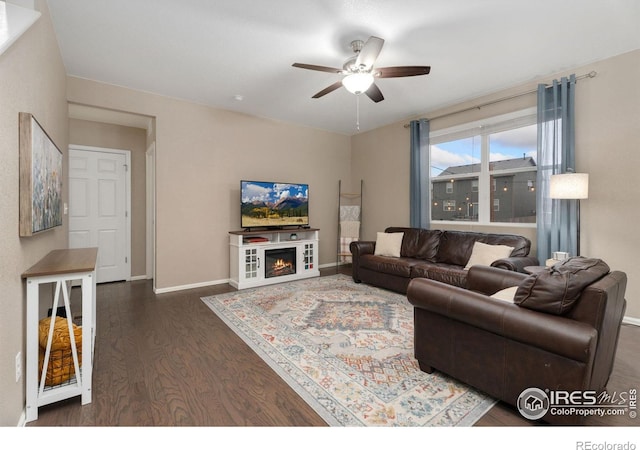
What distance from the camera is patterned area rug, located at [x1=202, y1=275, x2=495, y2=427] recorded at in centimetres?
173

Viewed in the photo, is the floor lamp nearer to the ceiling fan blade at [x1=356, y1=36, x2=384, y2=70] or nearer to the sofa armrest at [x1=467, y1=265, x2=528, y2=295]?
the sofa armrest at [x1=467, y1=265, x2=528, y2=295]

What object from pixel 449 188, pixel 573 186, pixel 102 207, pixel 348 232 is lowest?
pixel 348 232

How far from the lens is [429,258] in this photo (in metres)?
4.34

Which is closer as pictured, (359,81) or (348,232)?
(359,81)

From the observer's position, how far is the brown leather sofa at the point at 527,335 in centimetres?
145

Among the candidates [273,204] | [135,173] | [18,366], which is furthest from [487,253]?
[135,173]

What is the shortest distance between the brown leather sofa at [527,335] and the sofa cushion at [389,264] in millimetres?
1979

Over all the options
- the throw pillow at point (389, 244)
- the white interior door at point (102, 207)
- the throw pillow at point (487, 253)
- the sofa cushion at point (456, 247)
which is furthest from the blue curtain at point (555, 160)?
the white interior door at point (102, 207)

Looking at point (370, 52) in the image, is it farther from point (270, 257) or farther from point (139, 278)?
point (139, 278)

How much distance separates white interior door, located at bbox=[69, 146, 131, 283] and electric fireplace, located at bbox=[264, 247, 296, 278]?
236cm

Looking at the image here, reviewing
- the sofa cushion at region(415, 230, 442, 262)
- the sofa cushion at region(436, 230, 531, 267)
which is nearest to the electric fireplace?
the sofa cushion at region(415, 230, 442, 262)

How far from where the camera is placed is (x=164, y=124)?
4195 mm

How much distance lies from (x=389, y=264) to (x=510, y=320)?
2579mm
